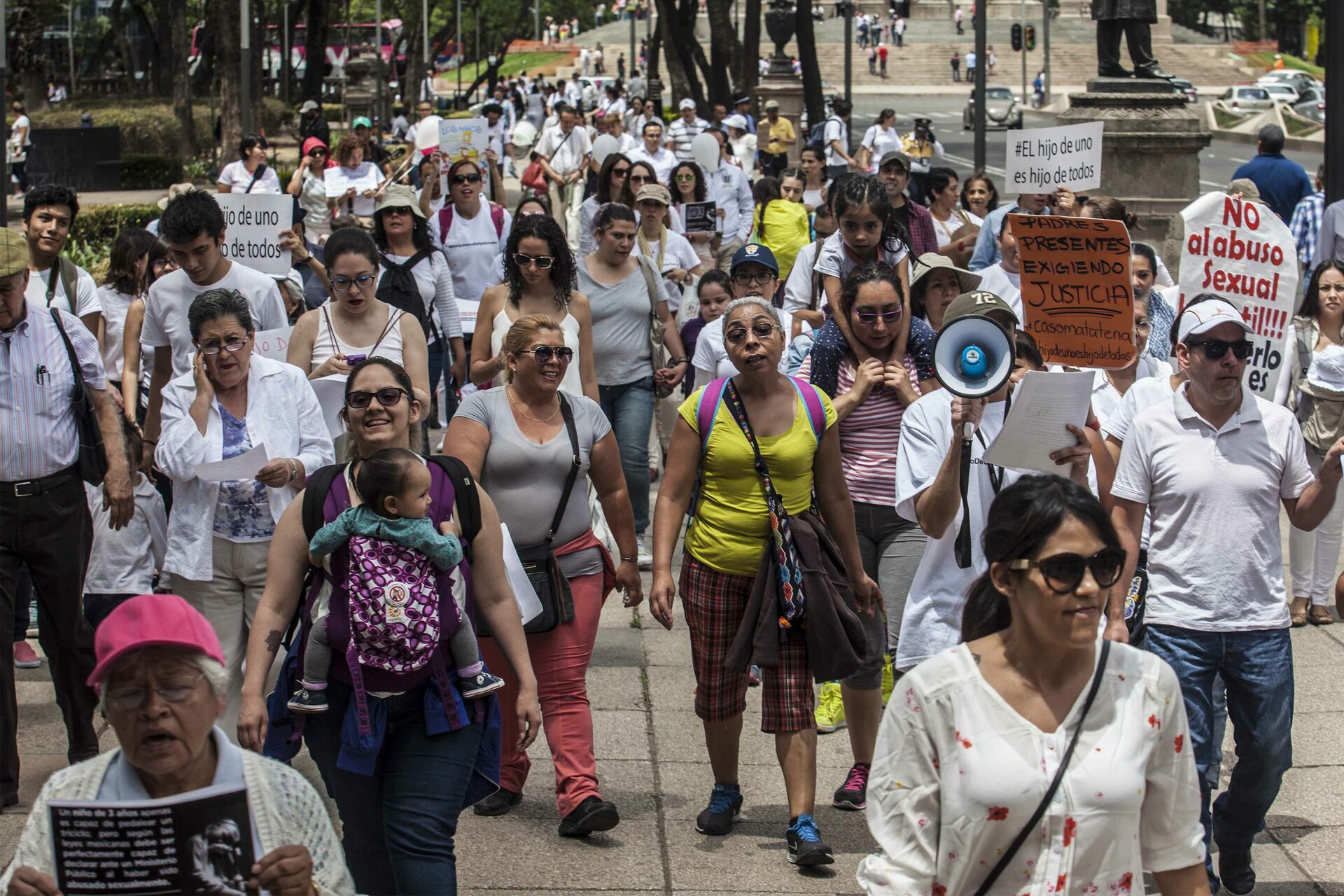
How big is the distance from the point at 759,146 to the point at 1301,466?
71.4 ft

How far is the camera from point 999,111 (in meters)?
62.7

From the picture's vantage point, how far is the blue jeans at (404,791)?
435 cm

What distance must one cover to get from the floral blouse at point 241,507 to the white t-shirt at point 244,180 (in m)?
9.52

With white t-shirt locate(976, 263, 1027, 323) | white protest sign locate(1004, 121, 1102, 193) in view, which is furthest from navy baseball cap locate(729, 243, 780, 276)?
white protest sign locate(1004, 121, 1102, 193)

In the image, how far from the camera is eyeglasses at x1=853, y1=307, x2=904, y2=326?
6.21 m

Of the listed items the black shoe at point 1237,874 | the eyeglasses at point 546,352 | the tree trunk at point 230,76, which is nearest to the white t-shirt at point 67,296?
the eyeglasses at point 546,352

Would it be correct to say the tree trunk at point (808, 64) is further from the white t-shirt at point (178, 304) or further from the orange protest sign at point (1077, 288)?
the orange protest sign at point (1077, 288)

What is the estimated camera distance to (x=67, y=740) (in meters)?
6.63

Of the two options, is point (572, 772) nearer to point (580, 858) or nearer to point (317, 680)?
point (580, 858)

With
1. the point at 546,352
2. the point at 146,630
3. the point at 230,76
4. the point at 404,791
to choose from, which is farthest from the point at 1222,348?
the point at 230,76

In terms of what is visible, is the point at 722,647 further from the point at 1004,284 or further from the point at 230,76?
the point at 230,76

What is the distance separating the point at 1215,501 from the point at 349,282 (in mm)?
3648

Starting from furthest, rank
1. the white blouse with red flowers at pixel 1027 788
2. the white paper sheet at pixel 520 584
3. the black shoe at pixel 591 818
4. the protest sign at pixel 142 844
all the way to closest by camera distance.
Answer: the black shoe at pixel 591 818, the white paper sheet at pixel 520 584, the white blouse with red flowers at pixel 1027 788, the protest sign at pixel 142 844

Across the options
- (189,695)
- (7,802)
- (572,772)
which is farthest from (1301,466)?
(7,802)
